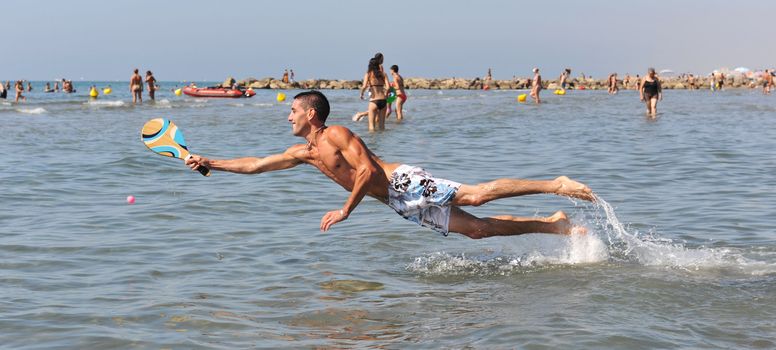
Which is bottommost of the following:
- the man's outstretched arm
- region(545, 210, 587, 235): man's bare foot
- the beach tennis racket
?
region(545, 210, 587, 235): man's bare foot

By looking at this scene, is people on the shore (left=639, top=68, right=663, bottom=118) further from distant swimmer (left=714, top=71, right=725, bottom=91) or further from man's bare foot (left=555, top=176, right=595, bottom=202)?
distant swimmer (left=714, top=71, right=725, bottom=91)

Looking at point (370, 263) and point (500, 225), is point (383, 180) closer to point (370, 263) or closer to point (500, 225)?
point (500, 225)

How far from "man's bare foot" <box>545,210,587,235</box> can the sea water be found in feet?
0.28

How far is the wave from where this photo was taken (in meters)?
7.80

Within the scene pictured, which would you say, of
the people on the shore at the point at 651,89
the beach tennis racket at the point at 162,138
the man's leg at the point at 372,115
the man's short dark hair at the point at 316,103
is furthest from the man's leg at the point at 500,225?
the people on the shore at the point at 651,89

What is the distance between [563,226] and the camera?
26.1 ft

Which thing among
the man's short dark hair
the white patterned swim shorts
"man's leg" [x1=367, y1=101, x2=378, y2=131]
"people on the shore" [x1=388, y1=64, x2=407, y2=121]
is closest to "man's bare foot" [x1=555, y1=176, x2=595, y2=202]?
the white patterned swim shorts

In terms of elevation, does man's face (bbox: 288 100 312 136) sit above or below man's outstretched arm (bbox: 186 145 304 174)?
above

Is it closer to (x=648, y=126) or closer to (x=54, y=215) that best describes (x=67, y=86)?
(x=648, y=126)

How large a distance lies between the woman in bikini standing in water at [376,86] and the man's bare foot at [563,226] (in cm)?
1381

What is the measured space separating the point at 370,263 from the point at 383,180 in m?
1.28

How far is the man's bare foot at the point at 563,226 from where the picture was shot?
793cm

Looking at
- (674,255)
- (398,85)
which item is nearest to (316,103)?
(674,255)

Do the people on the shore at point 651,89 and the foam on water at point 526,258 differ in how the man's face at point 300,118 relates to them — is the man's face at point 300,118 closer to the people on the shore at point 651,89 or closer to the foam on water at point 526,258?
the foam on water at point 526,258
